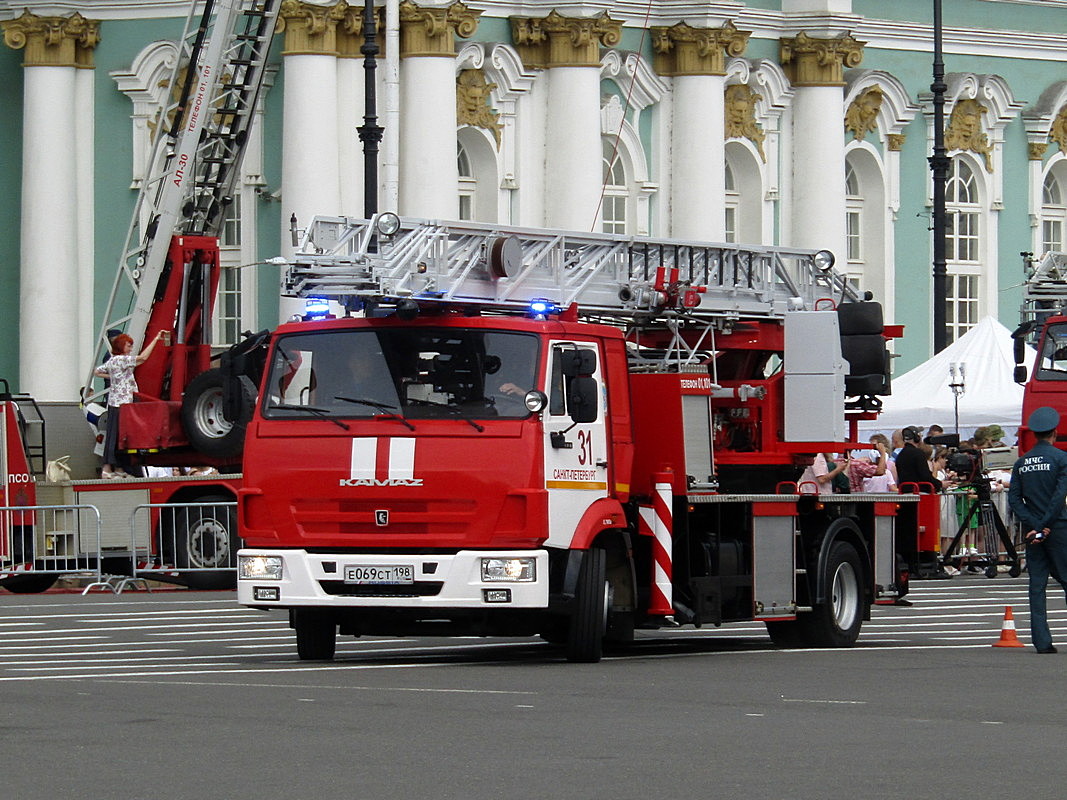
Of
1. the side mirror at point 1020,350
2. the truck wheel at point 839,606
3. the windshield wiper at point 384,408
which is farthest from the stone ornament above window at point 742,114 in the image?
the windshield wiper at point 384,408

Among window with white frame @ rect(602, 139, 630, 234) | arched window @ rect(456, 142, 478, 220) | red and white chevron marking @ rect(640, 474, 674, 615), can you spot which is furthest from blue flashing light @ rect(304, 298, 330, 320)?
window with white frame @ rect(602, 139, 630, 234)

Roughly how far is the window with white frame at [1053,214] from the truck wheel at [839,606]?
1481 inches

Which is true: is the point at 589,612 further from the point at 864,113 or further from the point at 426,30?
the point at 864,113

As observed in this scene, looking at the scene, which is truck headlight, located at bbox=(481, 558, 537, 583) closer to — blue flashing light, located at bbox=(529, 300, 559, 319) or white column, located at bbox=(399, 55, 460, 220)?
blue flashing light, located at bbox=(529, 300, 559, 319)

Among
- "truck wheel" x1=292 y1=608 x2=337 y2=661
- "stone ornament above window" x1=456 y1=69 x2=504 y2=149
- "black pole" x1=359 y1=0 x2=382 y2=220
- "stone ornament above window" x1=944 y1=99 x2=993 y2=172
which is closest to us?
"truck wheel" x1=292 y1=608 x2=337 y2=661

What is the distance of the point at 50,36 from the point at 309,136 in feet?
16.3

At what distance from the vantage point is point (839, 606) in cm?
2245

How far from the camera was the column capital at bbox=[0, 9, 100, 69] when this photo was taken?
47875 mm

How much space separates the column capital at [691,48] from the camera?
5141cm

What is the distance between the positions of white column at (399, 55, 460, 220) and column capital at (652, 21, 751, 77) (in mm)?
5631

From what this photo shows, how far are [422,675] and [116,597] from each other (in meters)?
12.5

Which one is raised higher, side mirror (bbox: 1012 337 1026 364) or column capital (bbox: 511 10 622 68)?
column capital (bbox: 511 10 622 68)

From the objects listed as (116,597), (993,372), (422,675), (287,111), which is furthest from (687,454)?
(287,111)

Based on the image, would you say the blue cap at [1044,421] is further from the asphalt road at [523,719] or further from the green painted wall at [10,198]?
the green painted wall at [10,198]
